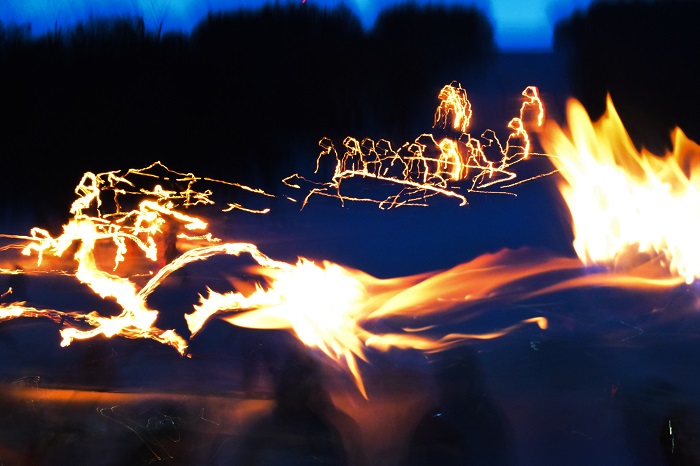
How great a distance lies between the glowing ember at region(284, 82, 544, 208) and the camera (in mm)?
3047

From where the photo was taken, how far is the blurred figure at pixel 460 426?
284 cm

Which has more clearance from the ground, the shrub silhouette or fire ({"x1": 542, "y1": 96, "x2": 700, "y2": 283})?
the shrub silhouette

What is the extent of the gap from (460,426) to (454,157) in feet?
4.37

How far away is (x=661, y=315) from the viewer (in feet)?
10.1

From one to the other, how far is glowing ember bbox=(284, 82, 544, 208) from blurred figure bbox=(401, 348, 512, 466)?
84cm

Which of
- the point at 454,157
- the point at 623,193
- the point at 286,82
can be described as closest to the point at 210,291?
the point at 286,82

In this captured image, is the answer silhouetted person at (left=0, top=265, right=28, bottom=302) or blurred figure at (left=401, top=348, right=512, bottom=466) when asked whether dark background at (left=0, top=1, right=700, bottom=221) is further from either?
blurred figure at (left=401, top=348, right=512, bottom=466)

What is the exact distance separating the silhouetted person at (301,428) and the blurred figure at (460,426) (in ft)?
1.08

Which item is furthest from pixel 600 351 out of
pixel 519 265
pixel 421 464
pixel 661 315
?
pixel 421 464

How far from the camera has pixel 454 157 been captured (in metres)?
3.05

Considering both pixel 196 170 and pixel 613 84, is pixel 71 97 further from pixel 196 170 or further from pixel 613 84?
pixel 613 84

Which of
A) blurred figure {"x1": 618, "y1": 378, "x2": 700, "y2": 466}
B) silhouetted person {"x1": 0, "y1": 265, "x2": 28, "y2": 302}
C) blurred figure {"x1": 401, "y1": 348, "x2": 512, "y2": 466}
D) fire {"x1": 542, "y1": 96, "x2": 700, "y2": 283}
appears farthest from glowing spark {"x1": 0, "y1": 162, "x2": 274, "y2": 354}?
blurred figure {"x1": 618, "y1": 378, "x2": 700, "y2": 466}

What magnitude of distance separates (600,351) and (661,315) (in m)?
0.36

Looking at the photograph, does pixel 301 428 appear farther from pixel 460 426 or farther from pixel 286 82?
pixel 286 82
